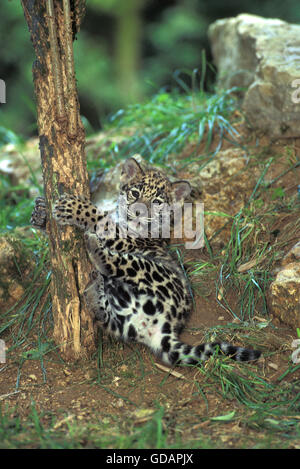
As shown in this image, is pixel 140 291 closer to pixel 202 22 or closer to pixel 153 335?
pixel 153 335

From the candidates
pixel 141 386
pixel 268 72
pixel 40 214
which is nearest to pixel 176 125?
pixel 268 72

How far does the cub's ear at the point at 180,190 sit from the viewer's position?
4.70 metres

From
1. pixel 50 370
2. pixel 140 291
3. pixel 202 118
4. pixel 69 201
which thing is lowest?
pixel 50 370

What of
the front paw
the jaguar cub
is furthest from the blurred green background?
the jaguar cub

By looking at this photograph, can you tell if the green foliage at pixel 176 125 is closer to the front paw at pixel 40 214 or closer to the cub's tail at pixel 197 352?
the front paw at pixel 40 214

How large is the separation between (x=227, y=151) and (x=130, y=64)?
7757 millimetres

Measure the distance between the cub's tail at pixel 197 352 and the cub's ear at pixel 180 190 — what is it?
1524mm

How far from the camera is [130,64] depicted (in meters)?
12.4

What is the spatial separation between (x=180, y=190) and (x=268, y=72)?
6.02 feet

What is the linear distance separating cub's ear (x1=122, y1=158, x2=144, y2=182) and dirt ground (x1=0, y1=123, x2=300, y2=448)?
51.3 inches

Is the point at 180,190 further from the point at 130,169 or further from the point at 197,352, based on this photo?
the point at 197,352

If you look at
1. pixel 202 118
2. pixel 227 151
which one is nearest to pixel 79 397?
pixel 227 151

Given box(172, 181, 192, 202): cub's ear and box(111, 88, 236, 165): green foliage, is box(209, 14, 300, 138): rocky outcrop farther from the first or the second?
box(172, 181, 192, 202): cub's ear

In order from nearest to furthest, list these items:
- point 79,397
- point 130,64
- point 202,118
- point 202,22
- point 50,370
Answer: point 79,397 → point 50,370 → point 202,118 → point 202,22 → point 130,64
